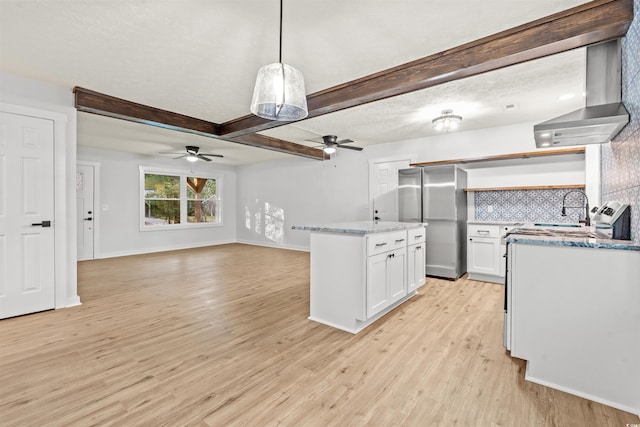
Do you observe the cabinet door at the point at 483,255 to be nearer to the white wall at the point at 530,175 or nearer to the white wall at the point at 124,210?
the white wall at the point at 530,175

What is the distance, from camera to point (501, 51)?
245cm

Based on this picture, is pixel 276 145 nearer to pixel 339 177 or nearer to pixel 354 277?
pixel 339 177

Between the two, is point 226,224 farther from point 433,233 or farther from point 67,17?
point 67,17

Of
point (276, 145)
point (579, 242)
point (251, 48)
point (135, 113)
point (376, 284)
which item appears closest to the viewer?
point (579, 242)

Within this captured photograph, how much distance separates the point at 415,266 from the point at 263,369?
226 centimetres

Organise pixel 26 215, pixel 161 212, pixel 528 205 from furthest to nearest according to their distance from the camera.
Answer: pixel 161 212, pixel 528 205, pixel 26 215

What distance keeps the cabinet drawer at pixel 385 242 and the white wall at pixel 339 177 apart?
105 inches

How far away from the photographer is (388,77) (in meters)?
3.08

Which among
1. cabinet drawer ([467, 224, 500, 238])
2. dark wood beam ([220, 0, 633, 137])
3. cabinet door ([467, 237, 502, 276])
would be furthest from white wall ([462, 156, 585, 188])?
dark wood beam ([220, 0, 633, 137])

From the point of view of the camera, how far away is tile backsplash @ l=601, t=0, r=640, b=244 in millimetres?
1750

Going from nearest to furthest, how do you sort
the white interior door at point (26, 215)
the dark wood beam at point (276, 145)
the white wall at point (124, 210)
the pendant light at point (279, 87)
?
the pendant light at point (279, 87) < the white interior door at point (26, 215) < the dark wood beam at point (276, 145) < the white wall at point (124, 210)

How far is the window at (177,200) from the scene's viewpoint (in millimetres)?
7496

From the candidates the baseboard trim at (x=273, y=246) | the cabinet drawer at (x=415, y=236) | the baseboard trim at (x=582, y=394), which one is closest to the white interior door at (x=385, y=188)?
the baseboard trim at (x=273, y=246)

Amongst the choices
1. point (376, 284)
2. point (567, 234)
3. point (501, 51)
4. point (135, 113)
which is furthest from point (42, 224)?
point (567, 234)
